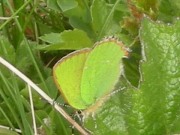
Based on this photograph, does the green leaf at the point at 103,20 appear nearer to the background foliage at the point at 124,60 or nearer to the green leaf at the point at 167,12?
the background foliage at the point at 124,60

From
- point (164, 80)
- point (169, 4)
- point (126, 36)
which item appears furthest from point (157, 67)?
point (169, 4)

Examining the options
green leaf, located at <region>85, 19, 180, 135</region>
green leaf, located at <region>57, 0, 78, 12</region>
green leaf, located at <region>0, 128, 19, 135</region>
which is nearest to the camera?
green leaf, located at <region>85, 19, 180, 135</region>

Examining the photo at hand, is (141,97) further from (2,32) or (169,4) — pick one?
(2,32)

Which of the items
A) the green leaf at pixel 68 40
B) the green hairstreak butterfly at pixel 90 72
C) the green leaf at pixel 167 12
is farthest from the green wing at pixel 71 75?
the green leaf at pixel 167 12

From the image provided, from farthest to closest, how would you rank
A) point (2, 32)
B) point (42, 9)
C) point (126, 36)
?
point (42, 9) < point (2, 32) < point (126, 36)

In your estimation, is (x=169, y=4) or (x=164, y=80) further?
(x=169, y=4)

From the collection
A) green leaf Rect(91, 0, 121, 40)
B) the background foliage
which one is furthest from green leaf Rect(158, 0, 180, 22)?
green leaf Rect(91, 0, 121, 40)

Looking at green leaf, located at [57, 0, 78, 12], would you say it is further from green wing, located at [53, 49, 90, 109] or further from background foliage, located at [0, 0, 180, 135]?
green wing, located at [53, 49, 90, 109]
